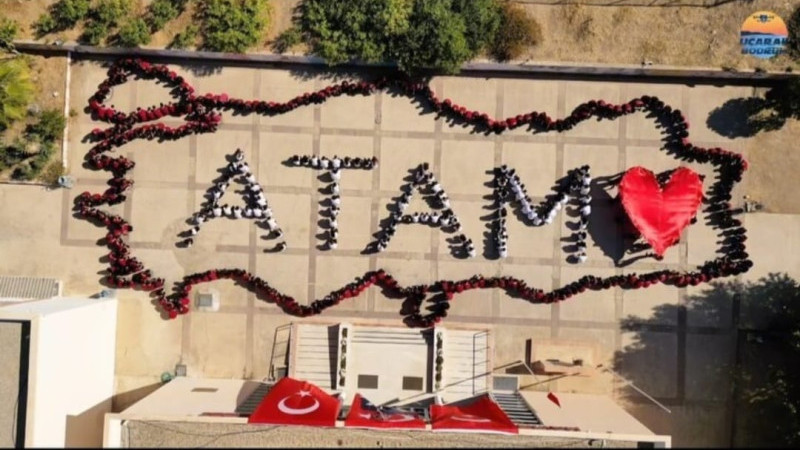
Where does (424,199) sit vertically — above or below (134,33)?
below

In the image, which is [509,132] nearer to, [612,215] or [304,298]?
[612,215]

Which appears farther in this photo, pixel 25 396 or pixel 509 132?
pixel 509 132

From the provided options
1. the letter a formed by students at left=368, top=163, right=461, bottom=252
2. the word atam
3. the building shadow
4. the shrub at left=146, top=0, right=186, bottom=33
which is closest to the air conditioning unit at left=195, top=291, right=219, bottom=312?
the word atam

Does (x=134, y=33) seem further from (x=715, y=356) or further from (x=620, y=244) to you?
(x=715, y=356)

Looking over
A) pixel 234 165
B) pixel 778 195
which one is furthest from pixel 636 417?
pixel 234 165

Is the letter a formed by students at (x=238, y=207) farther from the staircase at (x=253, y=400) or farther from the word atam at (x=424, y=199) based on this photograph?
the staircase at (x=253, y=400)

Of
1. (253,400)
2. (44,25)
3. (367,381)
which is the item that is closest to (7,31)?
(44,25)

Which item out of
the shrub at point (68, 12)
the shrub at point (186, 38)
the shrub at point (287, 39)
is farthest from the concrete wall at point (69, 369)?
the shrub at point (287, 39)
